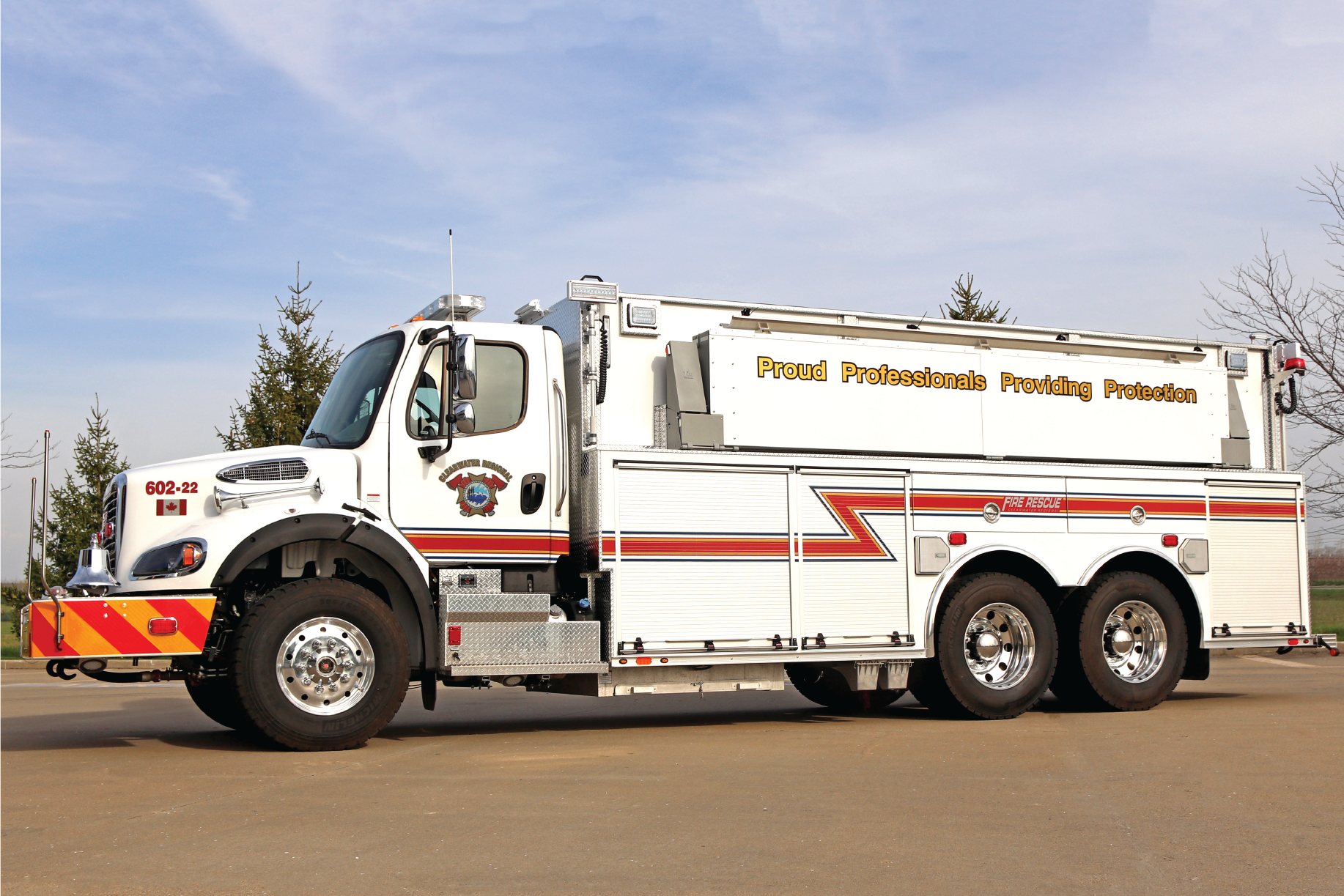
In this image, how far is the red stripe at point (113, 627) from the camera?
8.17 m

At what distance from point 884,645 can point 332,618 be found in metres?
4.48

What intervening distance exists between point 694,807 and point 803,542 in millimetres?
3947

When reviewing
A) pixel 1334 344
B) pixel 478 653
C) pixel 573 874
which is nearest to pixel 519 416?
pixel 478 653

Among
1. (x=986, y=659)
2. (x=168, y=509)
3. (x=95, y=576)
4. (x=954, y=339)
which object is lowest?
(x=986, y=659)

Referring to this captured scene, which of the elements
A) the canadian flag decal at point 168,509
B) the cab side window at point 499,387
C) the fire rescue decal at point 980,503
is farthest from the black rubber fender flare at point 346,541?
the fire rescue decal at point 980,503

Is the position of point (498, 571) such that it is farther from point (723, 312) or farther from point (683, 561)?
point (723, 312)

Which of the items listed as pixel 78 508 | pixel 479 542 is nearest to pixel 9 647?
pixel 78 508

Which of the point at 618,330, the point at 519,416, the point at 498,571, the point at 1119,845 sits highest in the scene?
the point at 618,330

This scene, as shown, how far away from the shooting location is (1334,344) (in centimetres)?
2033

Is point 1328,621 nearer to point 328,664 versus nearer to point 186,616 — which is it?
point 328,664

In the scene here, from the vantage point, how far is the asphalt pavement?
5164 millimetres

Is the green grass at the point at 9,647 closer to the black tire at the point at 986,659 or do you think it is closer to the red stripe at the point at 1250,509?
the black tire at the point at 986,659

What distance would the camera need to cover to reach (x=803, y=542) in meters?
10.3

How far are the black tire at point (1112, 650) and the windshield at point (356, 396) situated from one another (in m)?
6.32
